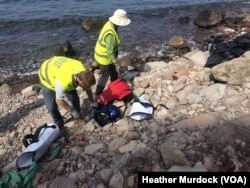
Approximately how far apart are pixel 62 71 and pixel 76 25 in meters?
12.2

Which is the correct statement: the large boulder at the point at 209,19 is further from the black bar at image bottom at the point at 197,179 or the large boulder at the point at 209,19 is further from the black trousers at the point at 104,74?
the black bar at image bottom at the point at 197,179

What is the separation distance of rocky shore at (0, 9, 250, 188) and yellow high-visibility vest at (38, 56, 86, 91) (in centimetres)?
113

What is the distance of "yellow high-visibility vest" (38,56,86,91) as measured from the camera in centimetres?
532

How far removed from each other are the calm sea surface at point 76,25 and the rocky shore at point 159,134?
5081 millimetres

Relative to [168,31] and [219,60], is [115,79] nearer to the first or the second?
[219,60]

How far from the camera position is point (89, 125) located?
639cm

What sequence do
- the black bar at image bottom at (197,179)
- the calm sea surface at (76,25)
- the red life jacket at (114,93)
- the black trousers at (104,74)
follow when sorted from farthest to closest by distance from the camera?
the calm sea surface at (76,25) → the black trousers at (104,74) → the red life jacket at (114,93) → the black bar at image bottom at (197,179)

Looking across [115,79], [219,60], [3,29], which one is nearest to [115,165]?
[115,79]

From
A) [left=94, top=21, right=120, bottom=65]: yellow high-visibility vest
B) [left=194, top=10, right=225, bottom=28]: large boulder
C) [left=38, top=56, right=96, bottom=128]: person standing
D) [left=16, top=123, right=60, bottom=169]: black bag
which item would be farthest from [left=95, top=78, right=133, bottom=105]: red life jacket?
[left=194, top=10, right=225, bottom=28]: large boulder

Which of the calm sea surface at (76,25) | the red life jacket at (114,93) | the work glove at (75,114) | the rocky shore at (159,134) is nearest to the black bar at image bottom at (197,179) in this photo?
the rocky shore at (159,134)

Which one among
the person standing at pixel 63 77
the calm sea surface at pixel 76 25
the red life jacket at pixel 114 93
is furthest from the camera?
the calm sea surface at pixel 76 25

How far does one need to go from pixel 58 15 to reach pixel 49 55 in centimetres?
603

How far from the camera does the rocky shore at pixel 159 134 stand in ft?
15.6

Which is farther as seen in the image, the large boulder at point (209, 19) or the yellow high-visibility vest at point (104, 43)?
the large boulder at point (209, 19)
